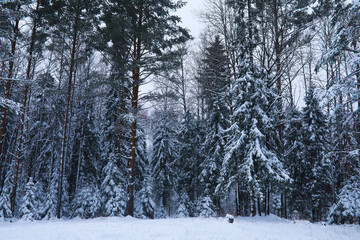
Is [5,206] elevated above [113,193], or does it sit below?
above

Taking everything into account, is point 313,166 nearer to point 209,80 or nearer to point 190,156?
point 190,156

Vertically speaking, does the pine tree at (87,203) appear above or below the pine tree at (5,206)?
below

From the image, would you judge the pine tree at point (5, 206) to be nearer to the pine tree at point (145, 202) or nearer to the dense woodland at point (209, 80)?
the dense woodland at point (209, 80)

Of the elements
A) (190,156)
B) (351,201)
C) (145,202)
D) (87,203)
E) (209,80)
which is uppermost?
(209,80)

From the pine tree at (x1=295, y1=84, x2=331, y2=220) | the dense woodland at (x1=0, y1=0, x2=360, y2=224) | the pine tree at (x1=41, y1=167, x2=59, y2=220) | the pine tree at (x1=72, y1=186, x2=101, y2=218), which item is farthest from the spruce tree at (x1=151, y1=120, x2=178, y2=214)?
the pine tree at (x1=295, y1=84, x2=331, y2=220)

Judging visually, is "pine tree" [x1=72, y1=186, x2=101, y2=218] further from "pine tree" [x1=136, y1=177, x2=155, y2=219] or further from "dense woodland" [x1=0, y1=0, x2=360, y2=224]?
"pine tree" [x1=136, y1=177, x2=155, y2=219]

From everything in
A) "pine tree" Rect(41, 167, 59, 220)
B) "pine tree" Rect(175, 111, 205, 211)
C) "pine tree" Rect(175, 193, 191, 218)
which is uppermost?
"pine tree" Rect(175, 111, 205, 211)

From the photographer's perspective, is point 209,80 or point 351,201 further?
point 209,80

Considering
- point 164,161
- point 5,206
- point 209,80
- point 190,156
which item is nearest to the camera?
point 5,206

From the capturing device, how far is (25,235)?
7.48m

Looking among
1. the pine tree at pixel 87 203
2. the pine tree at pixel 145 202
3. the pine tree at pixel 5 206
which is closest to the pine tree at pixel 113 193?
the pine tree at pixel 87 203

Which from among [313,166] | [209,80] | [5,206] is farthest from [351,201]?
[5,206]

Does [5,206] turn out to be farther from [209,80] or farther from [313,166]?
[313,166]

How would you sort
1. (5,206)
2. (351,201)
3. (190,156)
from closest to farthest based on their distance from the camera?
(5,206) → (351,201) → (190,156)
